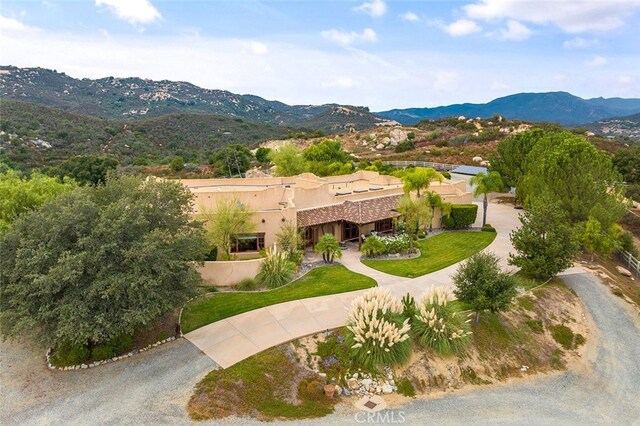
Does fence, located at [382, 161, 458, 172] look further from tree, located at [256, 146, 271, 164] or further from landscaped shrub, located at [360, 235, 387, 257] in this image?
landscaped shrub, located at [360, 235, 387, 257]

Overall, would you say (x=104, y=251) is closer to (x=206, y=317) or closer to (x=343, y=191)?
(x=206, y=317)

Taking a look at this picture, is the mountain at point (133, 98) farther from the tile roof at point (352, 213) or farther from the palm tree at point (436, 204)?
the palm tree at point (436, 204)

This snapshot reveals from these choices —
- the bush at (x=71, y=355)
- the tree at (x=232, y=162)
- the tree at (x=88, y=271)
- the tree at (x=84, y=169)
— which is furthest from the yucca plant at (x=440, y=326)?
the tree at (x=232, y=162)

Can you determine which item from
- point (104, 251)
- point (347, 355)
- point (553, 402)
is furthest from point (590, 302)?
point (104, 251)

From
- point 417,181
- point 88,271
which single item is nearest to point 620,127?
point 417,181

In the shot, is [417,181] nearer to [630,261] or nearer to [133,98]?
[630,261]

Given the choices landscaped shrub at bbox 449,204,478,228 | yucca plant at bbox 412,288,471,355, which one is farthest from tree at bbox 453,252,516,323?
landscaped shrub at bbox 449,204,478,228
